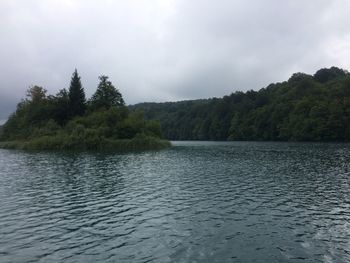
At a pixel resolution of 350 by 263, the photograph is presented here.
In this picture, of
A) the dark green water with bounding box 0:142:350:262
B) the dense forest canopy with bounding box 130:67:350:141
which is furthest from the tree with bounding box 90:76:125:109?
the dark green water with bounding box 0:142:350:262

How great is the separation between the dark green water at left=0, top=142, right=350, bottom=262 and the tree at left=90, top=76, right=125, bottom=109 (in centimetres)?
8172

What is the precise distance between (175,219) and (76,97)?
338ft

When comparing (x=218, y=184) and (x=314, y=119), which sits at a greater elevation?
(x=314, y=119)

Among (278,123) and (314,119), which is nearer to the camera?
(314,119)

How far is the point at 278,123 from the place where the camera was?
17012 cm

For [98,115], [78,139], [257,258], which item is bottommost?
[257,258]

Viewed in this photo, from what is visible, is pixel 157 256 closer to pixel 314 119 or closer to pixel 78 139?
pixel 78 139

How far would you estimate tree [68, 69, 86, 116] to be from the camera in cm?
11544

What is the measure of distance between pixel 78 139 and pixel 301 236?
81.3m

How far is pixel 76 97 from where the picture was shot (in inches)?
4587

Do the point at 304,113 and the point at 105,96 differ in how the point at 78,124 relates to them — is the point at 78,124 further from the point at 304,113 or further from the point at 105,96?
the point at 304,113

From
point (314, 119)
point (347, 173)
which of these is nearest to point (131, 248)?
point (347, 173)

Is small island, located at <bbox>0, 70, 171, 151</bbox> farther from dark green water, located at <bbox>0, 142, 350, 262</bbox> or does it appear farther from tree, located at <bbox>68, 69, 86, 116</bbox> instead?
dark green water, located at <bbox>0, 142, 350, 262</bbox>

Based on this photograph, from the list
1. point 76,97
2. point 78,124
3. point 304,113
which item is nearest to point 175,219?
point 78,124
